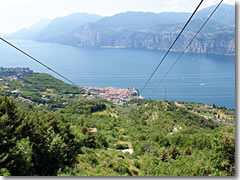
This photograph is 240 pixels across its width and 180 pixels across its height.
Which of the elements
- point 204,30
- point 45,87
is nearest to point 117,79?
point 45,87

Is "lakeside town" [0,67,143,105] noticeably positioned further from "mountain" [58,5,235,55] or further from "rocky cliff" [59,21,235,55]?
"mountain" [58,5,235,55]

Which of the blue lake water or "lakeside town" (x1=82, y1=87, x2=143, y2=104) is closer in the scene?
the blue lake water

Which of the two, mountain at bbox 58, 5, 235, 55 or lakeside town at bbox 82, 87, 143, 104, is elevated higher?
mountain at bbox 58, 5, 235, 55

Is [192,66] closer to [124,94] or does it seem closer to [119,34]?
[124,94]

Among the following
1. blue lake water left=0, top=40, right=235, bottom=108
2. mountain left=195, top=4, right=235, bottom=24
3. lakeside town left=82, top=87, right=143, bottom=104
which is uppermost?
mountain left=195, top=4, right=235, bottom=24

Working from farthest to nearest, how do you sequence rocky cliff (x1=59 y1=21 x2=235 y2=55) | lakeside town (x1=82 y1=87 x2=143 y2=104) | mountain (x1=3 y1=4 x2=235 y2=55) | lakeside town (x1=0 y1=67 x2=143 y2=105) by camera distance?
mountain (x1=3 y1=4 x2=235 y2=55) < rocky cliff (x1=59 y1=21 x2=235 y2=55) < lakeside town (x1=82 y1=87 x2=143 y2=104) < lakeside town (x1=0 y1=67 x2=143 y2=105)

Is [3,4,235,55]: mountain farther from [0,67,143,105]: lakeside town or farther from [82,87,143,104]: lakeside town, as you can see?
[0,67,143,105]: lakeside town

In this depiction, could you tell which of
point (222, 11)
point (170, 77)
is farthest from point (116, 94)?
point (222, 11)

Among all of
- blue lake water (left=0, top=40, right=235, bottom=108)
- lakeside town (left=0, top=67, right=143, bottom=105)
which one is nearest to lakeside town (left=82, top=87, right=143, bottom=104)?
lakeside town (left=0, top=67, right=143, bottom=105)

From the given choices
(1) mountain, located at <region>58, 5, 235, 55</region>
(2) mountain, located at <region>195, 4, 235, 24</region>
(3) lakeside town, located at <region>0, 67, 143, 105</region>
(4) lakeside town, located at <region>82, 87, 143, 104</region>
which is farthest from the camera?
(1) mountain, located at <region>58, 5, 235, 55</region>

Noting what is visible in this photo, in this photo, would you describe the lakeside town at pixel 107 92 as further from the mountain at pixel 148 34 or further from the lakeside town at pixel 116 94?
the mountain at pixel 148 34

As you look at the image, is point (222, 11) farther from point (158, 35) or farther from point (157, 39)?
point (158, 35)
